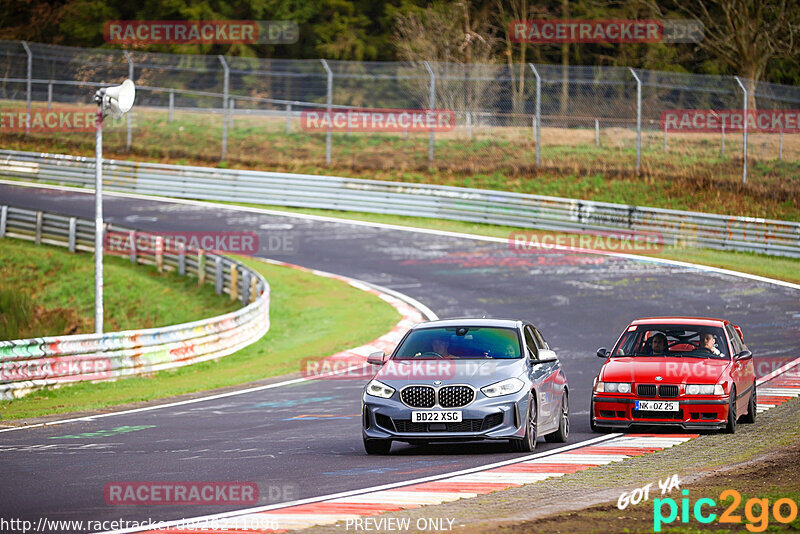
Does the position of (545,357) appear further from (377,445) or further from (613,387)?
(377,445)

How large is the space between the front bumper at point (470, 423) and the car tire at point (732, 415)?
9.39ft

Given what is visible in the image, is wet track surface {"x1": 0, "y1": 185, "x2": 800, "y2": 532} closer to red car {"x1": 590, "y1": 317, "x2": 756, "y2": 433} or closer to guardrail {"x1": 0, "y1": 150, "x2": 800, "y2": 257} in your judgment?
red car {"x1": 590, "y1": 317, "x2": 756, "y2": 433}

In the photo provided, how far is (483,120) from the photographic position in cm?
→ 4288

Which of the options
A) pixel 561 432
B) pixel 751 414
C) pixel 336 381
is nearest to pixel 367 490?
pixel 561 432

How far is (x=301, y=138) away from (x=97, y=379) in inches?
1197

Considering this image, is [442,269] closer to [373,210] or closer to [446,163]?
[373,210]

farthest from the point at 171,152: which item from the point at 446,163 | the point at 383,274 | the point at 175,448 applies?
the point at 175,448

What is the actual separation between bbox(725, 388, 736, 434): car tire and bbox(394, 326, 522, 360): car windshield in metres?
2.60

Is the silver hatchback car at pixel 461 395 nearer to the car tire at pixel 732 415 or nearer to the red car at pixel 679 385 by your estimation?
the red car at pixel 679 385

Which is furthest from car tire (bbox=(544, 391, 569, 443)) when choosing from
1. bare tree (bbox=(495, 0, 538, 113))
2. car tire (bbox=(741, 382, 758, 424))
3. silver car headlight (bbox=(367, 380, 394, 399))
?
bare tree (bbox=(495, 0, 538, 113))

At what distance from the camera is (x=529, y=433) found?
11375 millimetres

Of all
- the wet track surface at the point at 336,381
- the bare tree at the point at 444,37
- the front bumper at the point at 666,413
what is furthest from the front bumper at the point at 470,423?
the bare tree at the point at 444,37

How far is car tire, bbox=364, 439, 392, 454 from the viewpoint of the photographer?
448 inches

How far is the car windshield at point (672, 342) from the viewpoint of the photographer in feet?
45.2
